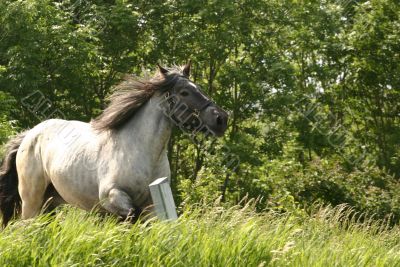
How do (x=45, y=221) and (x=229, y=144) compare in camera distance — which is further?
(x=229, y=144)

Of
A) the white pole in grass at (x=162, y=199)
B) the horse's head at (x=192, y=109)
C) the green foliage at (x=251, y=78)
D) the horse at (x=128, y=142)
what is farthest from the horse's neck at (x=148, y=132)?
the green foliage at (x=251, y=78)

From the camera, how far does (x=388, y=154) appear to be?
22.8 metres

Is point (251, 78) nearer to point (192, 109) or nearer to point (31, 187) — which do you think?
point (31, 187)

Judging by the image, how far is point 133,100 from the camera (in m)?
8.59

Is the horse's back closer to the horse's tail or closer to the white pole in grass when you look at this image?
the horse's tail

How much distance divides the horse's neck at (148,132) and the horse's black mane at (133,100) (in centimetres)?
6

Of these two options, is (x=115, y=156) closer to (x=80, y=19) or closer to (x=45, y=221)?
(x=45, y=221)

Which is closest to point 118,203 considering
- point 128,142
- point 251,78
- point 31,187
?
point 128,142

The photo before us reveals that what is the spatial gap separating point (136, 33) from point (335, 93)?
563cm

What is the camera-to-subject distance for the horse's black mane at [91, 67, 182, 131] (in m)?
8.51

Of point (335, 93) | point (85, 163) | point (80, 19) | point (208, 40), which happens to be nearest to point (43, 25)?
point (80, 19)

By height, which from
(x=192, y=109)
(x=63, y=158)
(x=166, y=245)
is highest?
(x=192, y=109)

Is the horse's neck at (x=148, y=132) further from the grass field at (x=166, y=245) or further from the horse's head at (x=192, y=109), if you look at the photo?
the grass field at (x=166, y=245)

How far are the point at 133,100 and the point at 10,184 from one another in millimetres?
2139
